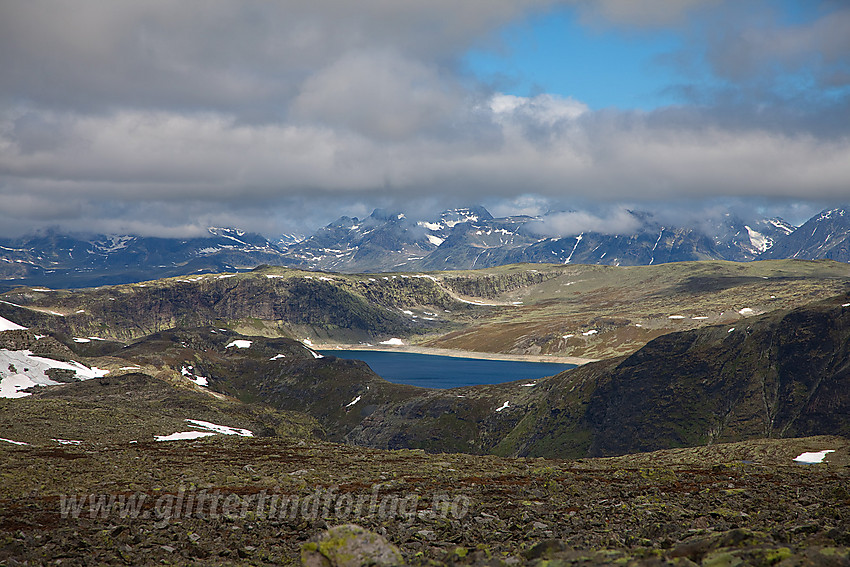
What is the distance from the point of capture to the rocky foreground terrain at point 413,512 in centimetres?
1436

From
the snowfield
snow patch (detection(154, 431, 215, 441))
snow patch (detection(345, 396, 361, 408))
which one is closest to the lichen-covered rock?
snow patch (detection(154, 431, 215, 441))

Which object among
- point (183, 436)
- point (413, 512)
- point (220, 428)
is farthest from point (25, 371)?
point (413, 512)

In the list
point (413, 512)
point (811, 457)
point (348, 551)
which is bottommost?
point (811, 457)

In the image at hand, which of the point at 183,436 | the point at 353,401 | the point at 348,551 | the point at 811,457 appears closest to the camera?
the point at 348,551

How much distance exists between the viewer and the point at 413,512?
23.5m

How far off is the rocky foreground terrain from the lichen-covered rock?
40 mm

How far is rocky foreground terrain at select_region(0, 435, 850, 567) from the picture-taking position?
1436 centimetres

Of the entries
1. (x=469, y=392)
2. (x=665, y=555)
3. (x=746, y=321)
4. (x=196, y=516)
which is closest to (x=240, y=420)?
(x=196, y=516)

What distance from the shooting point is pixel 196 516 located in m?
22.7

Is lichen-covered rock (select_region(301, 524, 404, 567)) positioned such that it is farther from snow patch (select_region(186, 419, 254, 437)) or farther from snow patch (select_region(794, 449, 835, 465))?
snow patch (select_region(186, 419, 254, 437))

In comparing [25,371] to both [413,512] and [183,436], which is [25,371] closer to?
[183,436]

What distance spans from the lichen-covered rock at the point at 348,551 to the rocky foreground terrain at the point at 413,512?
0.04m

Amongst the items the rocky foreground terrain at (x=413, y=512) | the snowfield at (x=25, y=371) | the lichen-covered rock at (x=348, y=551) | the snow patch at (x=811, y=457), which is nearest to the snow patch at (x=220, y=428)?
the rocky foreground terrain at (x=413, y=512)

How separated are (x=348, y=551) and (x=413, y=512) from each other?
9998 mm
